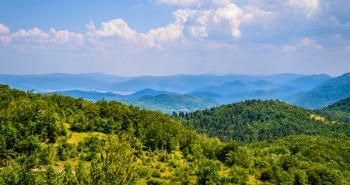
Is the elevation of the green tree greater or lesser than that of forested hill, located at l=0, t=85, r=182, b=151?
lesser

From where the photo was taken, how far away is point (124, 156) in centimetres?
2970

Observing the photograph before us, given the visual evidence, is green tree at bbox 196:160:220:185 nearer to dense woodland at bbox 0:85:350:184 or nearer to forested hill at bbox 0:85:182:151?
dense woodland at bbox 0:85:350:184

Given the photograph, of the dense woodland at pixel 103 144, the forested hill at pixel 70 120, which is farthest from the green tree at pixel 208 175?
the forested hill at pixel 70 120

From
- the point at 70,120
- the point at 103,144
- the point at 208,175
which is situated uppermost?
the point at 70,120

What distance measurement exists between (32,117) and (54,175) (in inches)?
1147

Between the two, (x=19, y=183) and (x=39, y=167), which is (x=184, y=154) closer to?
(x=39, y=167)

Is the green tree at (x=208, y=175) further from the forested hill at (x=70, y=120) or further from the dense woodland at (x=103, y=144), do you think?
the forested hill at (x=70, y=120)

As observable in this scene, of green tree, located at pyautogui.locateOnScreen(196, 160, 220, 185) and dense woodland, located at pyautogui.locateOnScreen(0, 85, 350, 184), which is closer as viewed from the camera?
dense woodland, located at pyautogui.locateOnScreen(0, 85, 350, 184)

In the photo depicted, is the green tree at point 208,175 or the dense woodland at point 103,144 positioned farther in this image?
the green tree at point 208,175

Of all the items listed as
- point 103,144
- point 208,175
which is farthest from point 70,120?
point 208,175

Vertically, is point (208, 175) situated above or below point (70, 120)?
below

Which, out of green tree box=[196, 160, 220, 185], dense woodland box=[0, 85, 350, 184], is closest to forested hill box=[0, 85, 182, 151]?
dense woodland box=[0, 85, 350, 184]

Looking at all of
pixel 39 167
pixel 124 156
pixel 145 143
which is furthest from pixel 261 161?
pixel 124 156

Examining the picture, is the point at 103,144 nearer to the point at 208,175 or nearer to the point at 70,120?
the point at 208,175
